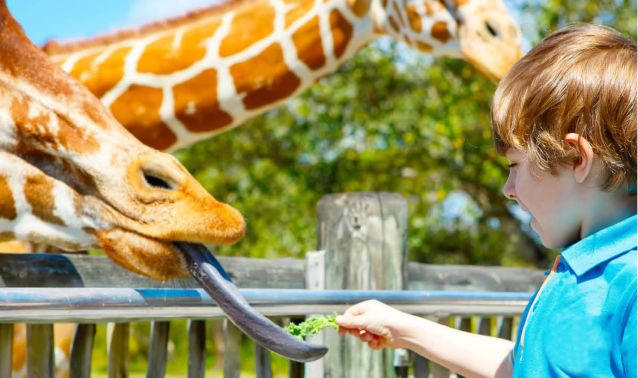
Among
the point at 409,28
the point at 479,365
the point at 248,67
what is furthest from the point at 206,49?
the point at 479,365

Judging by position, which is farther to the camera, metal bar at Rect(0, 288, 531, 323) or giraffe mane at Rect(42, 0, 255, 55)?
giraffe mane at Rect(42, 0, 255, 55)

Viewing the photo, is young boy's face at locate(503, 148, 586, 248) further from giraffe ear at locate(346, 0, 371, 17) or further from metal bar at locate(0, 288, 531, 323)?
giraffe ear at locate(346, 0, 371, 17)

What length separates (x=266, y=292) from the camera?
182 centimetres

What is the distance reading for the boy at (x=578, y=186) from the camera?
1.24 metres

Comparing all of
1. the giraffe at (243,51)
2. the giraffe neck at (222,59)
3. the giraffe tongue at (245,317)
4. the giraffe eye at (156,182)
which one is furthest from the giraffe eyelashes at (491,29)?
the giraffe tongue at (245,317)

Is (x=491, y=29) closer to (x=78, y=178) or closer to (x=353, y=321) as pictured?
(x=78, y=178)

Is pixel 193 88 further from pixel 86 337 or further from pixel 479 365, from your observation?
pixel 479 365

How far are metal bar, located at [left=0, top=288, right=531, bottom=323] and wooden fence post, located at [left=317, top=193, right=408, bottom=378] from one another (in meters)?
0.25

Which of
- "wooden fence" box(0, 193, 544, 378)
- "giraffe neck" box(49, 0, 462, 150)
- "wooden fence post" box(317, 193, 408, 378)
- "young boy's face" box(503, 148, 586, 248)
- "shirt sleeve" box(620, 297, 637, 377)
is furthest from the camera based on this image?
"giraffe neck" box(49, 0, 462, 150)

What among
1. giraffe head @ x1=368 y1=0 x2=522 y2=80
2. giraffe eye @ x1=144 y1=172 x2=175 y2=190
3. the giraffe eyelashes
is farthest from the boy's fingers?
the giraffe eyelashes

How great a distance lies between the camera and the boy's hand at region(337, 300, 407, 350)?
5.06ft

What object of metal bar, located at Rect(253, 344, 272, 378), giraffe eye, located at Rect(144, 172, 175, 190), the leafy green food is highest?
giraffe eye, located at Rect(144, 172, 175, 190)

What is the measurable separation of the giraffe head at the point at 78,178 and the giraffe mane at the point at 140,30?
1967mm

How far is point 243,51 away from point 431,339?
2.84 m
